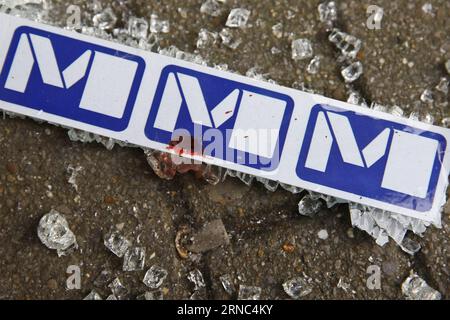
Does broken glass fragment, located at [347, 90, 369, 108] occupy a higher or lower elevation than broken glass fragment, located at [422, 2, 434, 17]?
lower

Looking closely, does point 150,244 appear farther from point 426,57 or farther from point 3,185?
point 426,57

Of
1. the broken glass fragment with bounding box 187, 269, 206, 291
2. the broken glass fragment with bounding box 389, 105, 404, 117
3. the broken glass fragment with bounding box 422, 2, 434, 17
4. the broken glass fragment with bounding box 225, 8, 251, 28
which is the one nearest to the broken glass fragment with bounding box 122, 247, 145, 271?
the broken glass fragment with bounding box 187, 269, 206, 291

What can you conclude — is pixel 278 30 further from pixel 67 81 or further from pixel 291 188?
pixel 67 81

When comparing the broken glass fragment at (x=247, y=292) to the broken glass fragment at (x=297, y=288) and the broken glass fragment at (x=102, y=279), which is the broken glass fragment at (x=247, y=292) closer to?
the broken glass fragment at (x=297, y=288)

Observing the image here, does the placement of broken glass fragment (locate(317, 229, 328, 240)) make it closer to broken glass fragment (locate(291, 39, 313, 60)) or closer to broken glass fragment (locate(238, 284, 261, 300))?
broken glass fragment (locate(238, 284, 261, 300))

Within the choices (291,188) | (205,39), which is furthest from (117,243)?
(205,39)

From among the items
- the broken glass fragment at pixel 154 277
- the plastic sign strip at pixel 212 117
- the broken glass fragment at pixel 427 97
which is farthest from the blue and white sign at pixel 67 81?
the broken glass fragment at pixel 427 97
